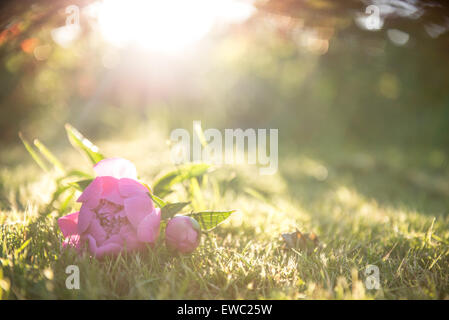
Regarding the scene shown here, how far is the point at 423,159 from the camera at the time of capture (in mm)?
3154

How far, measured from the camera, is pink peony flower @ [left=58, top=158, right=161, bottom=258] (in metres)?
0.68

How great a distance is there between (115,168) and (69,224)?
0.19 meters

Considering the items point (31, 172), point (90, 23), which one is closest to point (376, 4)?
point (90, 23)

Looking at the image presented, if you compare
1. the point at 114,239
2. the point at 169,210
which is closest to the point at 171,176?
the point at 169,210

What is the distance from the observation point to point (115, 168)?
2.45ft

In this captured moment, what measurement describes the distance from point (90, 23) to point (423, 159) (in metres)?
3.42

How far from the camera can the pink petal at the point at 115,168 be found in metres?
0.73

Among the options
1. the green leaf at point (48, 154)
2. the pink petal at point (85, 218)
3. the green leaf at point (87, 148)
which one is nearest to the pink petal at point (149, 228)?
the pink petal at point (85, 218)

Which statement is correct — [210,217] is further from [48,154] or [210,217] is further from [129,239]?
[48,154]

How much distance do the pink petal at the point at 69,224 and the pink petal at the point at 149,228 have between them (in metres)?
0.19

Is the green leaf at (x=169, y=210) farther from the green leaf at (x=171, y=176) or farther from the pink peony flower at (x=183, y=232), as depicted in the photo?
the green leaf at (x=171, y=176)

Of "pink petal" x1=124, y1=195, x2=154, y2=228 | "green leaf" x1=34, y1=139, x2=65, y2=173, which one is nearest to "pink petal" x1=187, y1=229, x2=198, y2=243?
"pink petal" x1=124, y1=195, x2=154, y2=228

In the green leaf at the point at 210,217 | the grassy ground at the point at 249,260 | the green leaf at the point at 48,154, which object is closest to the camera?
the grassy ground at the point at 249,260

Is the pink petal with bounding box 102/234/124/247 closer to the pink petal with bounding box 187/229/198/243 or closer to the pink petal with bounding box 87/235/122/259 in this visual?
the pink petal with bounding box 87/235/122/259
